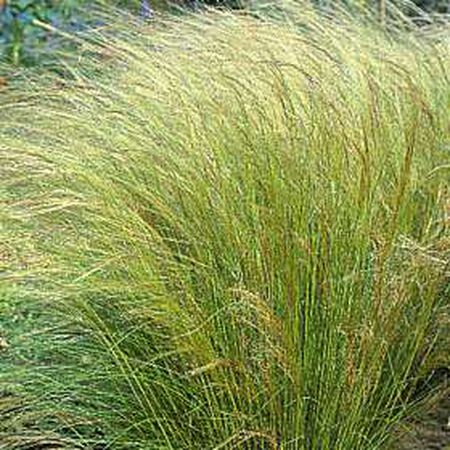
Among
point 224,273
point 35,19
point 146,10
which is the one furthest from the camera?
point 35,19

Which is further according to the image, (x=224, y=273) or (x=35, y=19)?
(x=35, y=19)

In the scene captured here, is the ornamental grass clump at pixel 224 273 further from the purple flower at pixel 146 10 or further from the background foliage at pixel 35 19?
the background foliage at pixel 35 19

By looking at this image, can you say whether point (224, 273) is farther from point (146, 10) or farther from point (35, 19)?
point (35, 19)

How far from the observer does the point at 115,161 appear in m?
2.66

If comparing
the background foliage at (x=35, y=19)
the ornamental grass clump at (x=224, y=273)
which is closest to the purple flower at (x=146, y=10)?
the background foliage at (x=35, y=19)

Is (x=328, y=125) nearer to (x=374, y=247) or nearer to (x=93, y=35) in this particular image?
(x=374, y=247)

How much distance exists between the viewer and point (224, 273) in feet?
8.30

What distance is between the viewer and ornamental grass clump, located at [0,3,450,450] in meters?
Result: 2.44

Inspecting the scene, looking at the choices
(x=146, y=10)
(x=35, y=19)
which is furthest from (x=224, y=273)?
(x=35, y=19)

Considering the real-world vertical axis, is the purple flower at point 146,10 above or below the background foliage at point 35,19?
above

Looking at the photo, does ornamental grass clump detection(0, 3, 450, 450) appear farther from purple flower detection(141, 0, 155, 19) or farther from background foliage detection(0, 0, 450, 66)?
background foliage detection(0, 0, 450, 66)

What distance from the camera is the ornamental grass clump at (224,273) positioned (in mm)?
2441

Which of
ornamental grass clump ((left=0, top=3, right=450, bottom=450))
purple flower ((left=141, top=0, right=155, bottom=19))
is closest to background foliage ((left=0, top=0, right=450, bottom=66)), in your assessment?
purple flower ((left=141, top=0, right=155, bottom=19))

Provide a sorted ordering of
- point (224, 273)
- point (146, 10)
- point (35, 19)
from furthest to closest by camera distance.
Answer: point (35, 19) < point (146, 10) < point (224, 273)
